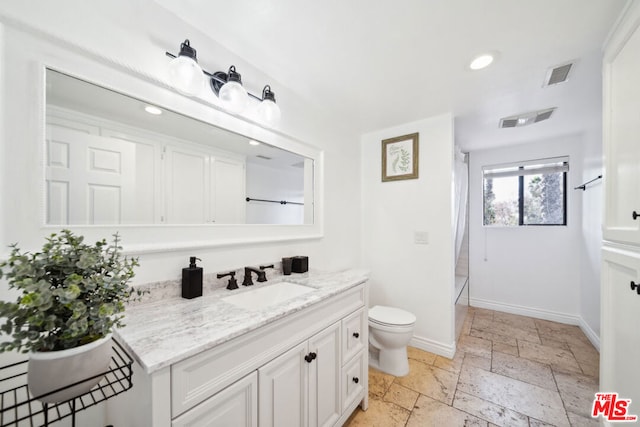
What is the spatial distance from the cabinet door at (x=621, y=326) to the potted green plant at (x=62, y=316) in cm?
192

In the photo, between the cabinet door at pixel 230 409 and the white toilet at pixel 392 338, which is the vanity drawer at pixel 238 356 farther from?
the white toilet at pixel 392 338

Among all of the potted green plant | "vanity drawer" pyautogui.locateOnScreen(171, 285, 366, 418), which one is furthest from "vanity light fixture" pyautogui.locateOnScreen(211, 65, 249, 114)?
"vanity drawer" pyautogui.locateOnScreen(171, 285, 366, 418)

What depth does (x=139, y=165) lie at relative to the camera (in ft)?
3.71

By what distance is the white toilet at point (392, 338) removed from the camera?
1905mm

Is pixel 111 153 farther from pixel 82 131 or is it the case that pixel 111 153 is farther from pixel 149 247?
pixel 149 247

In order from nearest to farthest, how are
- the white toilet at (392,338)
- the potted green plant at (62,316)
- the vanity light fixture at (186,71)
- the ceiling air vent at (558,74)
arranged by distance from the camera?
the potted green plant at (62,316)
the vanity light fixture at (186,71)
the ceiling air vent at (558,74)
the white toilet at (392,338)

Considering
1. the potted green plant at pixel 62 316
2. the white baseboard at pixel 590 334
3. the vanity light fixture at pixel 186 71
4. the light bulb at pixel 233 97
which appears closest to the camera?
the potted green plant at pixel 62 316

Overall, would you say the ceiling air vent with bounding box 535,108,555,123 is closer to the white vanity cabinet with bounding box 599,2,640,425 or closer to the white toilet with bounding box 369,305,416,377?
the white vanity cabinet with bounding box 599,2,640,425

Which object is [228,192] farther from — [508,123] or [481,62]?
[508,123]

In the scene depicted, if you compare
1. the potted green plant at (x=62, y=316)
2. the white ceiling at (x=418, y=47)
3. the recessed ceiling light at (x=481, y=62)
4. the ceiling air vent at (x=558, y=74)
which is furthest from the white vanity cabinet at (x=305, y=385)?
the ceiling air vent at (x=558, y=74)

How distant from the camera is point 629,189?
1.08 metres

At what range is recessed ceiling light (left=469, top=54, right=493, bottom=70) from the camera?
1497 mm

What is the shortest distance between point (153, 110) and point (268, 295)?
1.14 meters

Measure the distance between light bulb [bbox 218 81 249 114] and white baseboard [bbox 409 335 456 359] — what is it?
2532 mm
